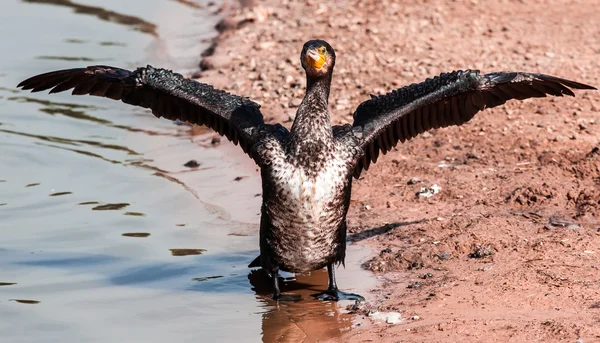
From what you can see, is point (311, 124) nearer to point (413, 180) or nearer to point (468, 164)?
point (413, 180)

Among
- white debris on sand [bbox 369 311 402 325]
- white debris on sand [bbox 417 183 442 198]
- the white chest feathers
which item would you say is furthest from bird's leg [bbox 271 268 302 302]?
white debris on sand [bbox 417 183 442 198]

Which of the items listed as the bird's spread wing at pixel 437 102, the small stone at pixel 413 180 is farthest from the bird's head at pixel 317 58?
the small stone at pixel 413 180

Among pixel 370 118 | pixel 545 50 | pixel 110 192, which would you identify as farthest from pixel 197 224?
pixel 545 50

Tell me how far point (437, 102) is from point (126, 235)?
2611mm

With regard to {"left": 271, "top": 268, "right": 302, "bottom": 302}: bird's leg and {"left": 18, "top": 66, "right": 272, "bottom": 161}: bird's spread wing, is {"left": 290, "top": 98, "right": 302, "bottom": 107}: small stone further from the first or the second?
{"left": 271, "top": 268, "right": 302, "bottom": 302}: bird's leg

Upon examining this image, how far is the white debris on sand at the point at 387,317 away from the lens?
5984mm

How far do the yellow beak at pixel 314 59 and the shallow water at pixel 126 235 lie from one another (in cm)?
151

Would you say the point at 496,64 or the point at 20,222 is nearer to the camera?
the point at 20,222

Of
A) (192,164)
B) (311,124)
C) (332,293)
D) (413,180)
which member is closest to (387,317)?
(332,293)

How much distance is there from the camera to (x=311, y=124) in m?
6.38

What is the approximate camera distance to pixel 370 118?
684 centimetres

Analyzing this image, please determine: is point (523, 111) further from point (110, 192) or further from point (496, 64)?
point (110, 192)

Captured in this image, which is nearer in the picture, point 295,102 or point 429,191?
point 429,191

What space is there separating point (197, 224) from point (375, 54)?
151 inches
